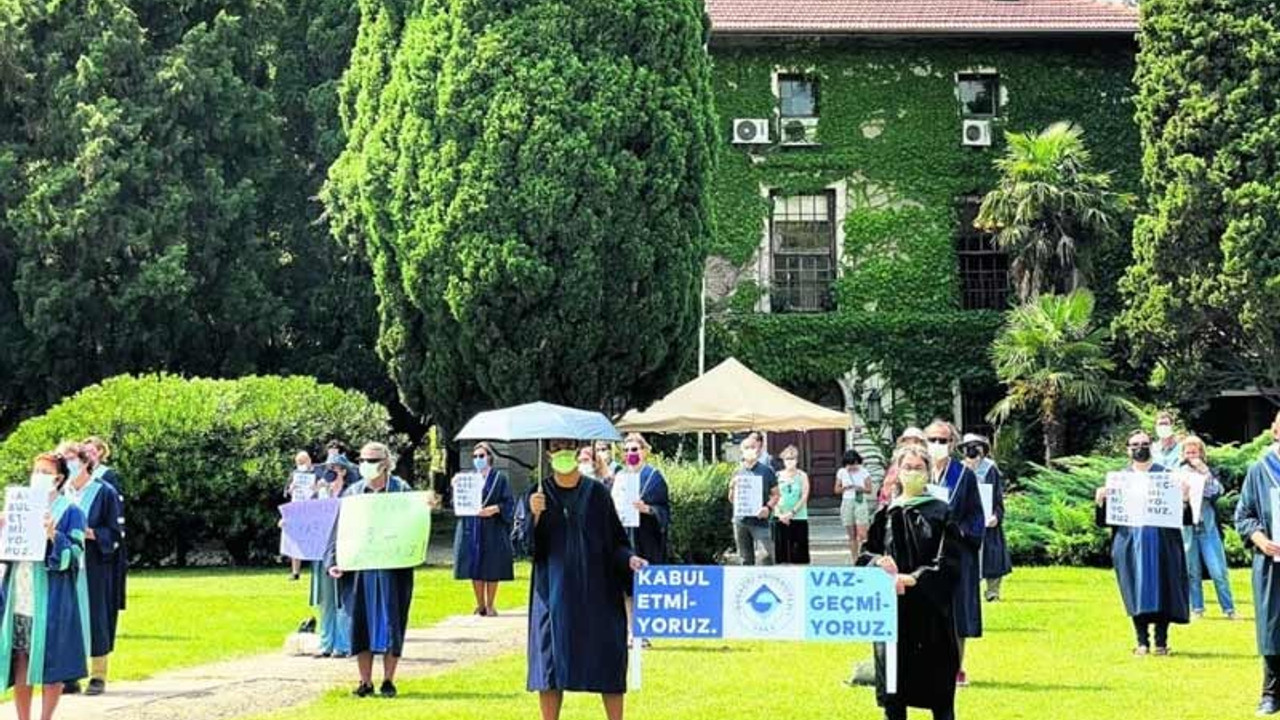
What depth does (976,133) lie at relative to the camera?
37906mm

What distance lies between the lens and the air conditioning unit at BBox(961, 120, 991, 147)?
3791 cm

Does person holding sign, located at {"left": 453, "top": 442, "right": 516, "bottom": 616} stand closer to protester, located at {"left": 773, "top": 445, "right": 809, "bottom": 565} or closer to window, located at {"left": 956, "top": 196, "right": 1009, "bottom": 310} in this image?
protester, located at {"left": 773, "top": 445, "right": 809, "bottom": 565}

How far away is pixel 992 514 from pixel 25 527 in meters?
10.4

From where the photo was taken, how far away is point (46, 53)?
34.0 m

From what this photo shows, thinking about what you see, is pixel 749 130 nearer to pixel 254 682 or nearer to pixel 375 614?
pixel 254 682

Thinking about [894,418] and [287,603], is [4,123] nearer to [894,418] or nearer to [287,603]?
[287,603]

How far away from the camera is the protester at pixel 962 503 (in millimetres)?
12836

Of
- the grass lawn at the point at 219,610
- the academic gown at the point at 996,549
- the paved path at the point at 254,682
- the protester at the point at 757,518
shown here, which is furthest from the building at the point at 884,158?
the paved path at the point at 254,682

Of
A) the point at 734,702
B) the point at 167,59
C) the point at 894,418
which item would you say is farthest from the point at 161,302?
the point at 734,702

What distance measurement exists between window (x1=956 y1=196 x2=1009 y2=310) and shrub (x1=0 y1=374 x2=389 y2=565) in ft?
48.2

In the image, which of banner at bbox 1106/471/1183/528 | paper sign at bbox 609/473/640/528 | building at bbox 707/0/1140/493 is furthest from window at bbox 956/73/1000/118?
banner at bbox 1106/471/1183/528

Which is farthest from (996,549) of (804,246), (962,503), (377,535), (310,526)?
Answer: (804,246)

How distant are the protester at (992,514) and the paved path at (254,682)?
483 cm

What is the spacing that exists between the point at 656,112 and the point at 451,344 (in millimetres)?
5308
